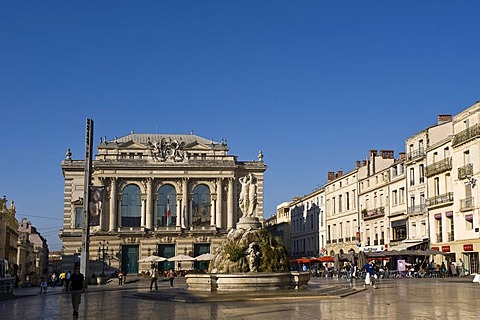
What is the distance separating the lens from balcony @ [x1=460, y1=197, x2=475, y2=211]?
4972 centimetres

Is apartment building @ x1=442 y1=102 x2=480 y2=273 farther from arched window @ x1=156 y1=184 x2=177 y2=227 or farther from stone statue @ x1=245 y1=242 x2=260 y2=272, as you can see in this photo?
arched window @ x1=156 y1=184 x2=177 y2=227

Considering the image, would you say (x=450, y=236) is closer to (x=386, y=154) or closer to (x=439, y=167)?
(x=439, y=167)

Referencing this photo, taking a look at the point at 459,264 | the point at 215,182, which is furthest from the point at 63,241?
the point at 459,264

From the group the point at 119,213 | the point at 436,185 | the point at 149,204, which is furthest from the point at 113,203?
the point at 436,185

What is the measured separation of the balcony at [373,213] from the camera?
6771 centimetres

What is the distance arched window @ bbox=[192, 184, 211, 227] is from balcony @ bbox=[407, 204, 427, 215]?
3177 centimetres

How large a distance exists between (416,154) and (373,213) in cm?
1165

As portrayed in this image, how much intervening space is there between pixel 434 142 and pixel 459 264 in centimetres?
1272

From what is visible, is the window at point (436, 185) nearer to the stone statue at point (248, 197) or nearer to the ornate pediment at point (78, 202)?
the stone statue at point (248, 197)

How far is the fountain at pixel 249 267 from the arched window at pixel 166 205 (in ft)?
157

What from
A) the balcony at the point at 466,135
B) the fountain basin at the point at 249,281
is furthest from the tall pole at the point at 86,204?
the balcony at the point at 466,135

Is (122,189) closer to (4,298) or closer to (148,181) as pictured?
(148,181)

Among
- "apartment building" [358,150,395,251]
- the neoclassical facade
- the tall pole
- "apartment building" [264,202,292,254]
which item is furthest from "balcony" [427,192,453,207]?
"apartment building" [264,202,292,254]

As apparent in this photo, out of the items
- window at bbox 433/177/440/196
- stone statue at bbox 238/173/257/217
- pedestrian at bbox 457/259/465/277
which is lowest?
pedestrian at bbox 457/259/465/277
